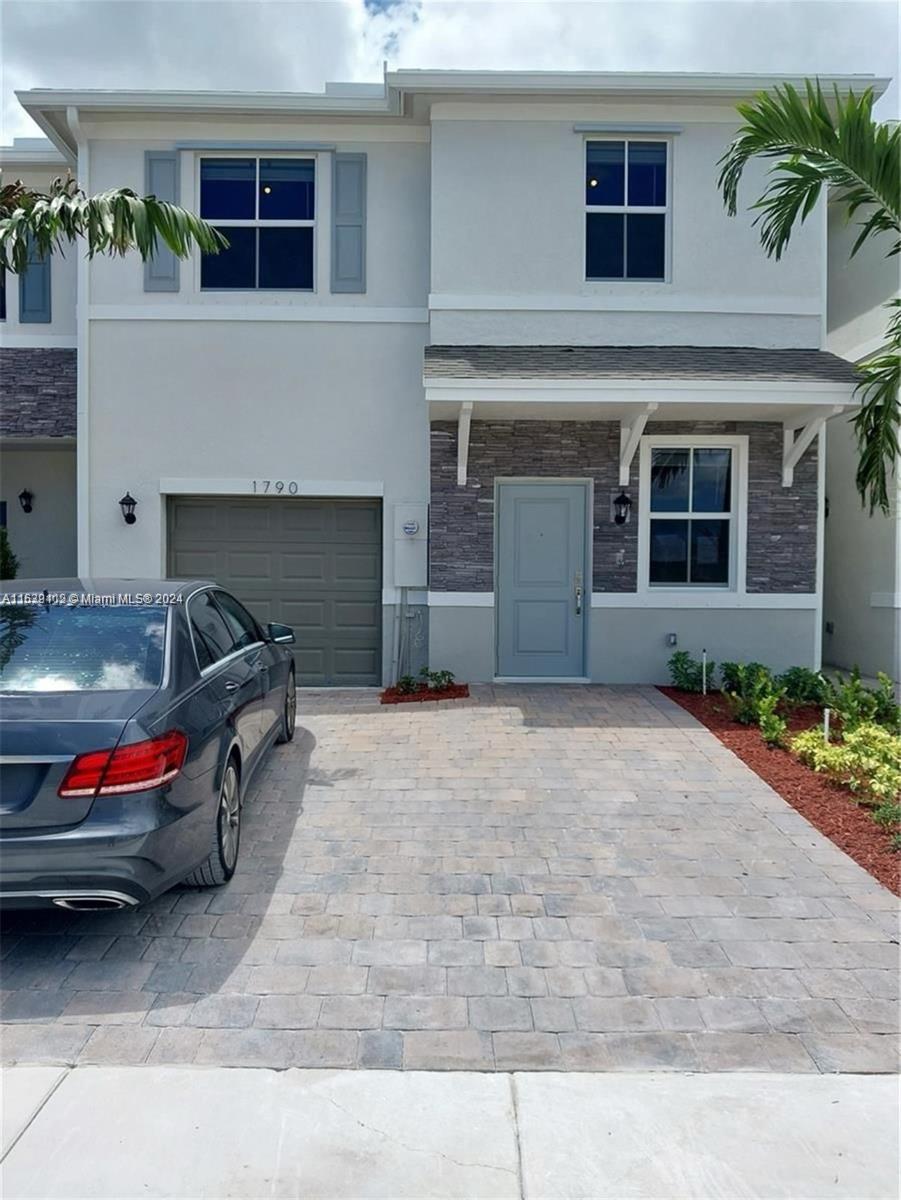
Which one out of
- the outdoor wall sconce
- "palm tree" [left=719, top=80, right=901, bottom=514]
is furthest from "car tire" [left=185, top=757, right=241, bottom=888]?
"palm tree" [left=719, top=80, right=901, bottom=514]

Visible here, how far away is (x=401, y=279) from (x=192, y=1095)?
8.39 meters

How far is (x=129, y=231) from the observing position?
6203mm

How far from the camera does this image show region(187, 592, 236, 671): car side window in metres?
4.05

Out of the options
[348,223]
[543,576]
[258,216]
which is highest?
[258,216]

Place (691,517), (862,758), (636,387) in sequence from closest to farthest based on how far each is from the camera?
(862,758) < (636,387) < (691,517)

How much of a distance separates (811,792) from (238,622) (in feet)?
14.1

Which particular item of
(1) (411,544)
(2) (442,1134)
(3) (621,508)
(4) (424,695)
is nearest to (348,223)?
(1) (411,544)

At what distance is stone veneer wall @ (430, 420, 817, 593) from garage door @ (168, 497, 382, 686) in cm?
103

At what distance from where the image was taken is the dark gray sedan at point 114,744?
2.93 metres

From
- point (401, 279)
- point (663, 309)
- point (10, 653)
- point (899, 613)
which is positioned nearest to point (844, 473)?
point (899, 613)

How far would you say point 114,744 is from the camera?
3.00 metres

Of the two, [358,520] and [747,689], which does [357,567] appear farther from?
[747,689]

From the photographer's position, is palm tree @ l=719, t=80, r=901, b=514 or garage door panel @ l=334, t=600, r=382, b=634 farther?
garage door panel @ l=334, t=600, r=382, b=634

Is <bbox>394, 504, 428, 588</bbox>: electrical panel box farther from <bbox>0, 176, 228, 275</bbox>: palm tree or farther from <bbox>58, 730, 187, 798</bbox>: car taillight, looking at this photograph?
<bbox>58, 730, 187, 798</bbox>: car taillight
